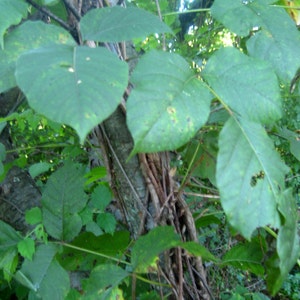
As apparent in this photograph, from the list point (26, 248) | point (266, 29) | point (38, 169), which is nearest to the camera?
point (266, 29)

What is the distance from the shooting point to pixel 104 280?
0.67m

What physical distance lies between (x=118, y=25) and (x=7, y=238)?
1.65ft

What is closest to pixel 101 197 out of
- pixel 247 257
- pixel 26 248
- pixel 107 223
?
pixel 107 223

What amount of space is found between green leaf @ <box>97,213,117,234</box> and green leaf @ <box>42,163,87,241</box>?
6 cm

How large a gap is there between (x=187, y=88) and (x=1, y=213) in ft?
3.31

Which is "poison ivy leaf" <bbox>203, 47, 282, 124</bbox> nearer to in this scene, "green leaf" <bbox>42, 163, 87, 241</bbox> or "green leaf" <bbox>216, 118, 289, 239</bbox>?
"green leaf" <bbox>216, 118, 289, 239</bbox>

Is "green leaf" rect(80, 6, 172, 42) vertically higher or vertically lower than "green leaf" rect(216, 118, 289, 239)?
higher

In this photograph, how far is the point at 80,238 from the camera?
0.79 meters

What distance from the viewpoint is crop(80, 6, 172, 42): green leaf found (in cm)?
55

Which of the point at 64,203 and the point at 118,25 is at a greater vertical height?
the point at 118,25

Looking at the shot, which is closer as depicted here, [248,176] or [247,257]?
[248,176]

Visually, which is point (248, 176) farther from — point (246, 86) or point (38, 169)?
point (38, 169)

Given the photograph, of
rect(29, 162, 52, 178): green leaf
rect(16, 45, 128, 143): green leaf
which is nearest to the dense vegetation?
rect(16, 45, 128, 143): green leaf

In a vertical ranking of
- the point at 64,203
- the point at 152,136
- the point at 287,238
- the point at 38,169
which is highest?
the point at 152,136
